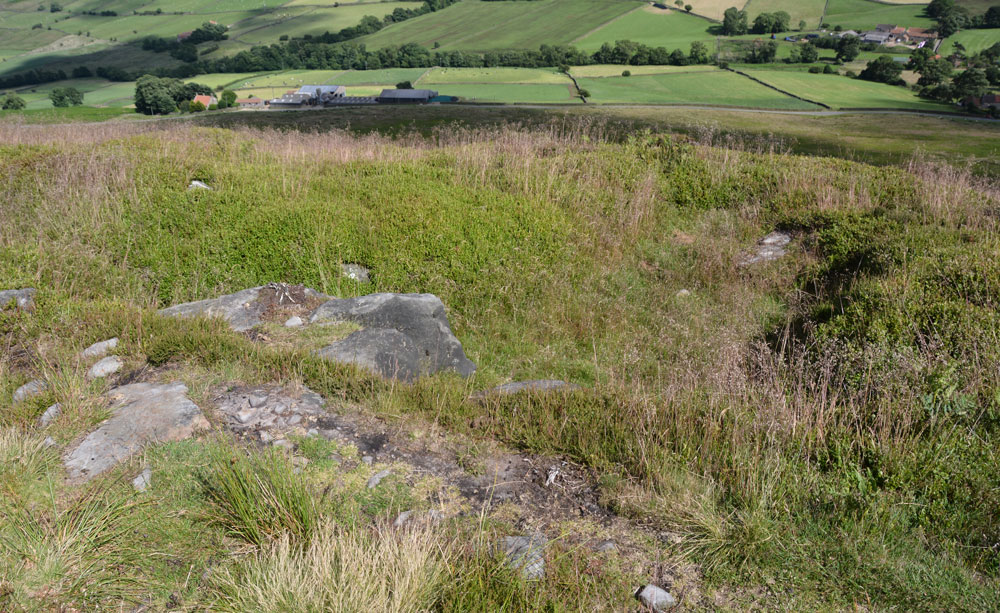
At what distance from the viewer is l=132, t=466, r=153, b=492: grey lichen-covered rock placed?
12.4 feet

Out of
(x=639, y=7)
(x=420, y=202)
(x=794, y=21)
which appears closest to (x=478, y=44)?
(x=639, y=7)

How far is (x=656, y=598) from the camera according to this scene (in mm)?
3141

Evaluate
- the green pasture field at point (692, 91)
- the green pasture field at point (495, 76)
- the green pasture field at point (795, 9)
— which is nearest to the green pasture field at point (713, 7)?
the green pasture field at point (795, 9)

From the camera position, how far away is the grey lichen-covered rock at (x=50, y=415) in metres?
4.50

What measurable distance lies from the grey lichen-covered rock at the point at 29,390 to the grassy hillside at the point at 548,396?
16 cm

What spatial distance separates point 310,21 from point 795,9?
119m

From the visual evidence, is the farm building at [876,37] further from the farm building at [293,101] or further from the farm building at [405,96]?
the farm building at [293,101]

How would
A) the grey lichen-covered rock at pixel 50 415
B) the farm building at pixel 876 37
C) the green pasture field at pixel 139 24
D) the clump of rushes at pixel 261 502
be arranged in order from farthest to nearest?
the green pasture field at pixel 139 24
the farm building at pixel 876 37
the grey lichen-covered rock at pixel 50 415
the clump of rushes at pixel 261 502

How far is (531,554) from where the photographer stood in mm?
3369

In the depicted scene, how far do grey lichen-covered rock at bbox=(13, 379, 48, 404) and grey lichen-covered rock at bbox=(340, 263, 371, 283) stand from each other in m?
4.42

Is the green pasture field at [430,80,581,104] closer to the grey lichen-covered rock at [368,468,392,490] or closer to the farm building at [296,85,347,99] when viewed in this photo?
the farm building at [296,85,347,99]

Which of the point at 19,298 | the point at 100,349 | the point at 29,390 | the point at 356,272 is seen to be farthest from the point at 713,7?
the point at 29,390

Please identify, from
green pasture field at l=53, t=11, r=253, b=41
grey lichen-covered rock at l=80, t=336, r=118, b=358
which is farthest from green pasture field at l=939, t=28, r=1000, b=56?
green pasture field at l=53, t=11, r=253, b=41

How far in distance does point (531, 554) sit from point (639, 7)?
150266 mm
